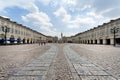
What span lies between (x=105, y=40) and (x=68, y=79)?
58.8 metres

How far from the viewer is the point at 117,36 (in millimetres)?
49969

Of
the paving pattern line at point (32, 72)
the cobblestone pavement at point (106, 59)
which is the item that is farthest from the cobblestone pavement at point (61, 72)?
the cobblestone pavement at point (106, 59)

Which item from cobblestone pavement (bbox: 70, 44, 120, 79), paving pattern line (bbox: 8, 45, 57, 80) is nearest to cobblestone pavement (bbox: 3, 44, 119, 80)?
paving pattern line (bbox: 8, 45, 57, 80)

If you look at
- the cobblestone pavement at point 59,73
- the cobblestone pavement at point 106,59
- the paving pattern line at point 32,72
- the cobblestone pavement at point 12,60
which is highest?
the cobblestone pavement at point 12,60

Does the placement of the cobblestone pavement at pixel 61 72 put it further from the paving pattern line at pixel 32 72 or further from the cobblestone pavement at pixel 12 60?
the cobblestone pavement at pixel 12 60

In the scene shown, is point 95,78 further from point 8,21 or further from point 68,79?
point 8,21

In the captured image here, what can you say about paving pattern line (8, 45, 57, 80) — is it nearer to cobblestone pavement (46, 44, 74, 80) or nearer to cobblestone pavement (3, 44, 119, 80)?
cobblestone pavement (3, 44, 119, 80)

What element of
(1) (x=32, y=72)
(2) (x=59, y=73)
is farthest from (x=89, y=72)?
(1) (x=32, y=72)

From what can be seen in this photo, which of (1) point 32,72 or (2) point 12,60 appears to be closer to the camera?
(1) point 32,72

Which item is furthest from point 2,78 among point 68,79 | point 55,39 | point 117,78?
point 55,39

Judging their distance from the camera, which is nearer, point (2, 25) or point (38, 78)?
point (38, 78)

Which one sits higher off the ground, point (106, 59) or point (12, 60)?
point (12, 60)

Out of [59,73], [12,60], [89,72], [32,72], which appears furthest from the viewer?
[12,60]

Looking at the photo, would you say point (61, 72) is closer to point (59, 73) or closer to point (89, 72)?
point (59, 73)
